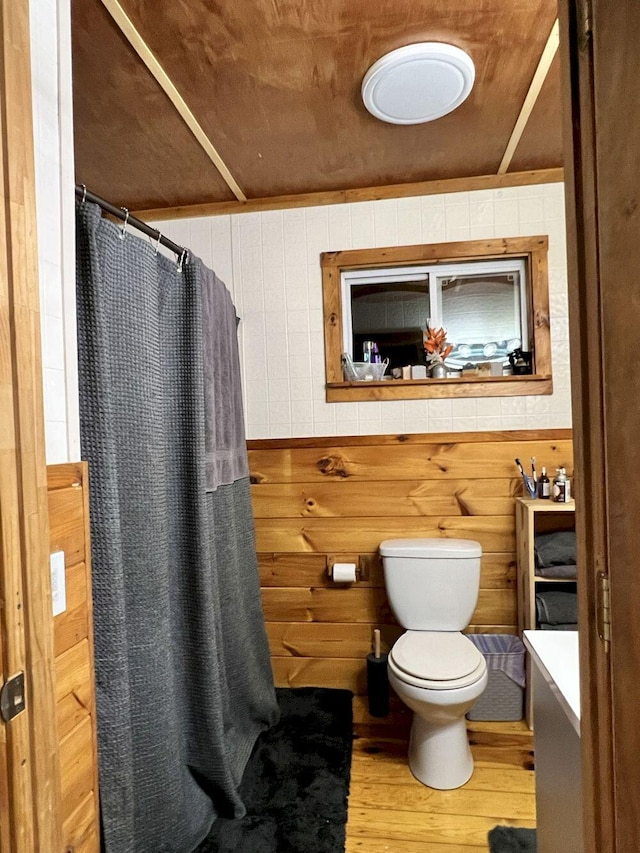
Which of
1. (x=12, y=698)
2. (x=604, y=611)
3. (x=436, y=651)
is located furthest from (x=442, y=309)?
(x=12, y=698)

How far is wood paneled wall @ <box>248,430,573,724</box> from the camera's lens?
A: 7.04 ft

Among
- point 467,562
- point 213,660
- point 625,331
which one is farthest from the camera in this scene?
point 467,562

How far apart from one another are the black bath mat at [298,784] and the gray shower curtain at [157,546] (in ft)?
0.22

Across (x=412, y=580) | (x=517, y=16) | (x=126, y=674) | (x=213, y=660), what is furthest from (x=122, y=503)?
(x=517, y=16)

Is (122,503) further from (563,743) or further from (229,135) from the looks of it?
(229,135)

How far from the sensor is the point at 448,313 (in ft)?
7.52

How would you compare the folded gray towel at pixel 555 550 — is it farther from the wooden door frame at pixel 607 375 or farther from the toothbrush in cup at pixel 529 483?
the wooden door frame at pixel 607 375

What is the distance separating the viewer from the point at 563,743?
3.04ft

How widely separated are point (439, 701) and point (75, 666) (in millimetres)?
1197

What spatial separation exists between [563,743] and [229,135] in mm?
A: 2021

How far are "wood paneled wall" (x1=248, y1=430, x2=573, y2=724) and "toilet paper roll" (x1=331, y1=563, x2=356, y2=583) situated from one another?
0.06 metres

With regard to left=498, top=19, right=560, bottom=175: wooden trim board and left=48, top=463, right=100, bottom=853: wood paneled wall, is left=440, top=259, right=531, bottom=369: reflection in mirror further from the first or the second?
left=48, top=463, right=100, bottom=853: wood paneled wall

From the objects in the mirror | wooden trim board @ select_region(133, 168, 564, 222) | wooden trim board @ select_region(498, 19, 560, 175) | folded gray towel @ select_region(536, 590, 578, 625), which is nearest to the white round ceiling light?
wooden trim board @ select_region(498, 19, 560, 175)

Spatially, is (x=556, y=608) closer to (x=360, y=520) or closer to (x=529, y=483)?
(x=529, y=483)
